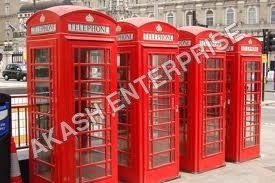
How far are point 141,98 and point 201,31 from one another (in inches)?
73.1

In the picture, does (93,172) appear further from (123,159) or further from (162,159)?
(162,159)

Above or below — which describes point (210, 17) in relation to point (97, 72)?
above

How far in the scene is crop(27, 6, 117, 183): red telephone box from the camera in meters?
5.70

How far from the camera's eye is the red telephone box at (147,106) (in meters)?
6.68

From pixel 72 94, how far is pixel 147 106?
4.64 ft

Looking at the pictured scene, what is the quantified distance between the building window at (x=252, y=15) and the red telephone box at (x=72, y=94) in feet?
178

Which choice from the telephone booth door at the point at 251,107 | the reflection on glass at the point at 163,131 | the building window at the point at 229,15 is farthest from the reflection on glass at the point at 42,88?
the building window at the point at 229,15

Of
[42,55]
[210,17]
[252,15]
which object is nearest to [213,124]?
[42,55]

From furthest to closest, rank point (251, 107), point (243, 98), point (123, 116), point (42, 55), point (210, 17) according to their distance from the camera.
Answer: point (210, 17) < point (251, 107) < point (243, 98) < point (123, 116) < point (42, 55)

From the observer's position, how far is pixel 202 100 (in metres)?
7.70

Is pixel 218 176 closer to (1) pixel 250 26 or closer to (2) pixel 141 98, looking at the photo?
(2) pixel 141 98

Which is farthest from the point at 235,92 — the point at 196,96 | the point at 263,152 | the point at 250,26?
the point at 250,26

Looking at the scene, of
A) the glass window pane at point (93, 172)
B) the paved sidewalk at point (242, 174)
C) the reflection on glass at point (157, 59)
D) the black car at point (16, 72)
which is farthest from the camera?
the black car at point (16, 72)

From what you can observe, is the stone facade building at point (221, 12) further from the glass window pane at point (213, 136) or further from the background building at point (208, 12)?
the glass window pane at point (213, 136)
